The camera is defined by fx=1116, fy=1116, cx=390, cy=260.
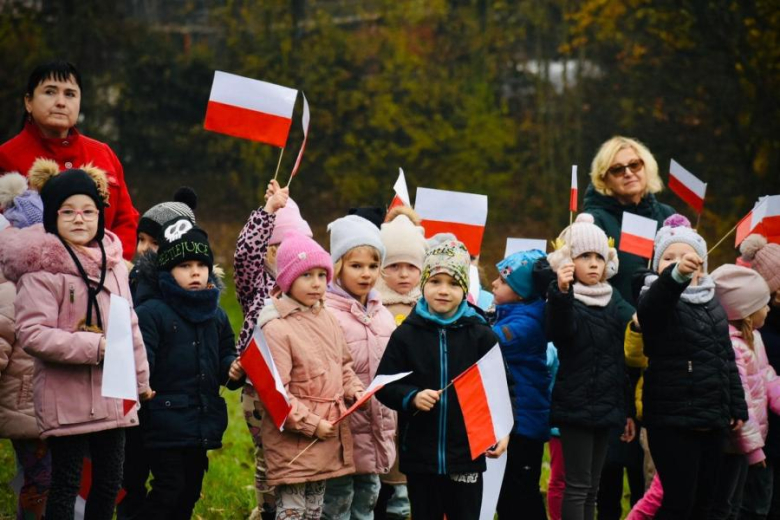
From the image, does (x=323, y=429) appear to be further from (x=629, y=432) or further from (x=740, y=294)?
(x=740, y=294)

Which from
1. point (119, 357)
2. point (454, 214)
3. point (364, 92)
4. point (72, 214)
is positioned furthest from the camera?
point (364, 92)

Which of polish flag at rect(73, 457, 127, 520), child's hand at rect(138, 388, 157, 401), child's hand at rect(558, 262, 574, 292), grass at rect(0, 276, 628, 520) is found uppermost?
child's hand at rect(558, 262, 574, 292)

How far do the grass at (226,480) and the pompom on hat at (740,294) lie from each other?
1.95 m

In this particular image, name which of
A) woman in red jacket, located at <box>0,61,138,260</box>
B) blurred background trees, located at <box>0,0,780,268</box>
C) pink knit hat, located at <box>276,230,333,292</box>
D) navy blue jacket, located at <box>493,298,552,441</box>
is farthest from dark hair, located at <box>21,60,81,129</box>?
blurred background trees, located at <box>0,0,780,268</box>

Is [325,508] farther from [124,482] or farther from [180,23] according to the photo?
[180,23]

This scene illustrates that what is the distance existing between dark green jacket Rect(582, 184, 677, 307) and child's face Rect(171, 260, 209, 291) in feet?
8.80

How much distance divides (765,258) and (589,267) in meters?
1.48

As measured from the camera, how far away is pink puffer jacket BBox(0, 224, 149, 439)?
468 centimetres

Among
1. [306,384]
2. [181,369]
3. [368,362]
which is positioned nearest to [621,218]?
[368,362]

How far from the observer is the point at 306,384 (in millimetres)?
5102

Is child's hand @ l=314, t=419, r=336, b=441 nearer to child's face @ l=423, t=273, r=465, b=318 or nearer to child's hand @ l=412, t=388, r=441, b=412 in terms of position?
child's hand @ l=412, t=388, r=441, b=412

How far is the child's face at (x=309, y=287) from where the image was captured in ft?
17.1

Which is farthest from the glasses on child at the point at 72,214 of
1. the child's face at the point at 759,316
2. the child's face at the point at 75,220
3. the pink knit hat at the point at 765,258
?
the pink knit hat at the point at 765,258

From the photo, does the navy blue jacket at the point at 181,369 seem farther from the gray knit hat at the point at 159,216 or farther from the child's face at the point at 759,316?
the child's face at the point at 759,316
